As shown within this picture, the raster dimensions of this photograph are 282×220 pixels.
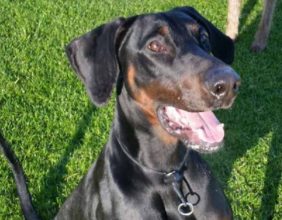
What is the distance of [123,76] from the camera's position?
3.61 m

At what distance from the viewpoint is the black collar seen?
11.7ft

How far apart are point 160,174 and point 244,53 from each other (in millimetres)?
4383

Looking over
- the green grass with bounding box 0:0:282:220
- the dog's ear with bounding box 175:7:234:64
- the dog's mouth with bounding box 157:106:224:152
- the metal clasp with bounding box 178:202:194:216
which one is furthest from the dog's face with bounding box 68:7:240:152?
the green grass with bounding box 0:0:282:220

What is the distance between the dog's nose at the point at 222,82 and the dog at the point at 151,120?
0.21m

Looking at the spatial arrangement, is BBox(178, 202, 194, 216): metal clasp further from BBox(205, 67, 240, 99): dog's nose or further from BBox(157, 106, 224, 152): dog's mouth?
BBox(205, 67, 240, 99): dog's nose

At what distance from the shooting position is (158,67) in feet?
11.1

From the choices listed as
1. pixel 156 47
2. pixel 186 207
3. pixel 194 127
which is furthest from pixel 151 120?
pixel 186 207

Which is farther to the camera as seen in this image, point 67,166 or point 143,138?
point 67,166

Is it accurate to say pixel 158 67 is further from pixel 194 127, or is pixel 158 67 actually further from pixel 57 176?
pixel 57 176

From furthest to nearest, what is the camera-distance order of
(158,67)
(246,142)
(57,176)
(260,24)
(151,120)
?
(260,24) < (246,142) < (57,176) < (151,120) < (158,67)

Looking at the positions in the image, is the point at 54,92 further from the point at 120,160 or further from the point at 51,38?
the point at 120,160

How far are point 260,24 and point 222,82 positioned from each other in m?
5.08

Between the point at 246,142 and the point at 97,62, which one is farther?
the point at 246,142

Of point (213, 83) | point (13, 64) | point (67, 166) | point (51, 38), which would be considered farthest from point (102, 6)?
point (213, 83)
